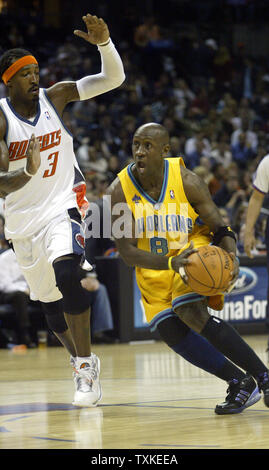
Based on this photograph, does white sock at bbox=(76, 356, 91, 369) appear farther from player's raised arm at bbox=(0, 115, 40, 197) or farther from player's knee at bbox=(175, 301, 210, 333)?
player's raised arm at bbox=(0, 115, 40, 197)

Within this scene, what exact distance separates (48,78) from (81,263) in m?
11.6

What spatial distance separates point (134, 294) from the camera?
420 inches

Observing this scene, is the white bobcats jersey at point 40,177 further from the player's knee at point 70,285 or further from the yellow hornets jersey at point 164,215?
the yellow hornets jersey at point 164,215

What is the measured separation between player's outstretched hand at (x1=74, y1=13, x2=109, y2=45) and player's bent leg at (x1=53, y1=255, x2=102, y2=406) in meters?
1.34

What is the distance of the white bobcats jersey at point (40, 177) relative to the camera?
17.0ft

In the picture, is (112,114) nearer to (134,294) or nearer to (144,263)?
(134,294)

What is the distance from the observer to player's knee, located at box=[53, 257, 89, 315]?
16.4ft

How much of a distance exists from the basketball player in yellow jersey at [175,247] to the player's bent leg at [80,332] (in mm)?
350

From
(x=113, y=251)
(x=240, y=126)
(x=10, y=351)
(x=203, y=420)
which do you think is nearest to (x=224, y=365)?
(x=203, y=420)

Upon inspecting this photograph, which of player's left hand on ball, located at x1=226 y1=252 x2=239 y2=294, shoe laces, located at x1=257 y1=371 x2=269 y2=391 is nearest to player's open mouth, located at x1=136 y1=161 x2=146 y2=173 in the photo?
player's left hand on ball, located at x1=226 y1=252 x2=239 y2=294

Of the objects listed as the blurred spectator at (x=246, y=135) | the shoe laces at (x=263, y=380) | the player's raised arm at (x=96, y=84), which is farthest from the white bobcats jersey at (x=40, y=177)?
the blurred spectator at (x=246, y=135)

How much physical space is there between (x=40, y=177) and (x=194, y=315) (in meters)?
1.27

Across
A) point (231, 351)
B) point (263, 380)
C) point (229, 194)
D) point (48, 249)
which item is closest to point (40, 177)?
point (48, 249)

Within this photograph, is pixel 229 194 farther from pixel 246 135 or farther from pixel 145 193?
pixel 145 193
